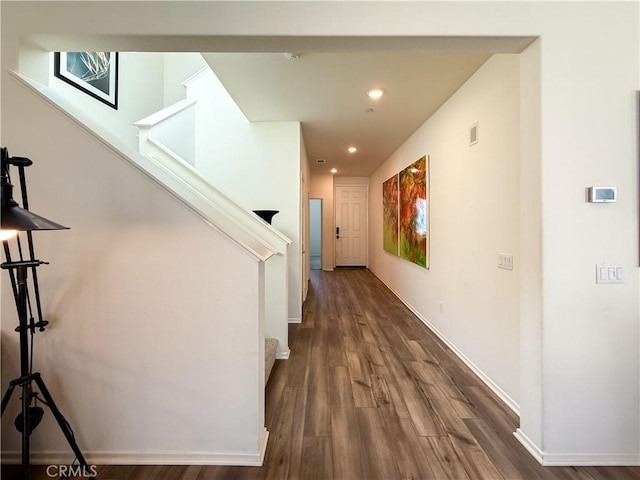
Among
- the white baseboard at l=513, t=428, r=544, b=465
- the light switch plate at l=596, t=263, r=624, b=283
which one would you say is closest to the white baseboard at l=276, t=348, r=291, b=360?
the white baseboard at l=513, t=428, r=544, b=465

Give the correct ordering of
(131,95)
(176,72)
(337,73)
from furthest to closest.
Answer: (176,72) → (131,95) → (337,73)

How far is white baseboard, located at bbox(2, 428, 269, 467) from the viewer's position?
1538 mm

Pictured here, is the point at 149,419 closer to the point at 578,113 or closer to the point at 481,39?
the point at 481,39

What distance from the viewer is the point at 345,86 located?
2.78 metres

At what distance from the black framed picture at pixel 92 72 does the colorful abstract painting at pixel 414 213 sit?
142 inches

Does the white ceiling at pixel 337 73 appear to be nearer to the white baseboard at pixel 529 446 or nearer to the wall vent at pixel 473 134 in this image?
the wall vent at pixel 473 134

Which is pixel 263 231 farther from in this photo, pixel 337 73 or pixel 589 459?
pixel 589 459

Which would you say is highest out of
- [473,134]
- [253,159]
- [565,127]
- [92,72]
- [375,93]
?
[92,72]

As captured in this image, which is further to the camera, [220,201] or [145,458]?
[220,201]

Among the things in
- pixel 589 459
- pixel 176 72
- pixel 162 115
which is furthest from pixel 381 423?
pixel 176 72

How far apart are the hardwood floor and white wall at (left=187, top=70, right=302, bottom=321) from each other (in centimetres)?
129

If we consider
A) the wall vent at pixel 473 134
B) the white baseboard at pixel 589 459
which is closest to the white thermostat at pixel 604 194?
the wall vent at pixel 473 134

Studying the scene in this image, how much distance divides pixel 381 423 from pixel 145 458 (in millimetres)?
1331

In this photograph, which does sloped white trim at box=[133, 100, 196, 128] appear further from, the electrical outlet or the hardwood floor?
the electrical outlet
